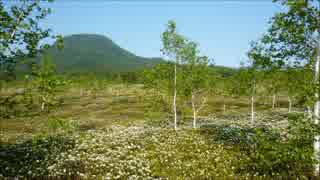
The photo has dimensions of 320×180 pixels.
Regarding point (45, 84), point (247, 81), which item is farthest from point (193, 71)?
point (45, 84)

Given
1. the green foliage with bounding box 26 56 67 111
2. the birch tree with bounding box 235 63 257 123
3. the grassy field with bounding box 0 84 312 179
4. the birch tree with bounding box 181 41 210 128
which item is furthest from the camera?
the birch tree with bounding box 235 63 257 123

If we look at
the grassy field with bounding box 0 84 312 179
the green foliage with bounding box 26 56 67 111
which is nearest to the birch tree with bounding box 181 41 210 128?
the grassy field with bounding box 0 84 312 179

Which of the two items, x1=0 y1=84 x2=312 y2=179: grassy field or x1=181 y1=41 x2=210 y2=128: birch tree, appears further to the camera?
x1=181 y1=41 x2=210 y2=128: birch tree

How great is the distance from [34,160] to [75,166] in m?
4.54

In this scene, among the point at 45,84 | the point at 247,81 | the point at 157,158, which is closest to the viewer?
the point at 45,84

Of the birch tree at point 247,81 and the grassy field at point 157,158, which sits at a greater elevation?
the birch tree at point 247,81

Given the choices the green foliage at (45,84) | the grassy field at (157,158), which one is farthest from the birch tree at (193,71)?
the green foliage at (45,84)

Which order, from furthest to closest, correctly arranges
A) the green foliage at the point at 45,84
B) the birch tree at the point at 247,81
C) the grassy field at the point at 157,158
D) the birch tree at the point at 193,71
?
1. the birch tree at the point at 247,81
2. the birch tree at the point at 193,71
3. the grassy field at the point at 157,158
4. the green foliage at the point at 45,84

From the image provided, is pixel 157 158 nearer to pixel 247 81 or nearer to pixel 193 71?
pixel 193 71

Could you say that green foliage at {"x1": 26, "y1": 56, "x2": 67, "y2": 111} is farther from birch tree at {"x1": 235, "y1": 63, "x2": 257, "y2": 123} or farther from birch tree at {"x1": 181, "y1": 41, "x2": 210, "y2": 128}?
birch tree at {"x1": 235, "y1": 63, "x2": 257, "y2": 123}

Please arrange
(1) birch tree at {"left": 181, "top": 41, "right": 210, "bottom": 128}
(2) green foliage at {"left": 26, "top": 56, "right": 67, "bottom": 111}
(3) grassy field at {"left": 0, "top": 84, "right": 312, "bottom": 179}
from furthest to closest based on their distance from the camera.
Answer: (1) birch tree at {"left": 181, "top": 41, "right": 210, "bottom": 128} < (3) grassy field at {"left": 0, "top": 84, "right": 312, "bottom": 179} < (2) green foliage at {"left": 26, "top": 56, "right": 67, "bottom": 111}

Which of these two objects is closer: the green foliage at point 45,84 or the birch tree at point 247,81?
the green foliage at point 45,84

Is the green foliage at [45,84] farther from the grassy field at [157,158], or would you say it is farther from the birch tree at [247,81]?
the birch tree at [247,81]

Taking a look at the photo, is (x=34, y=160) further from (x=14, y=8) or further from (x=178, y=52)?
(x=178, y=52)
